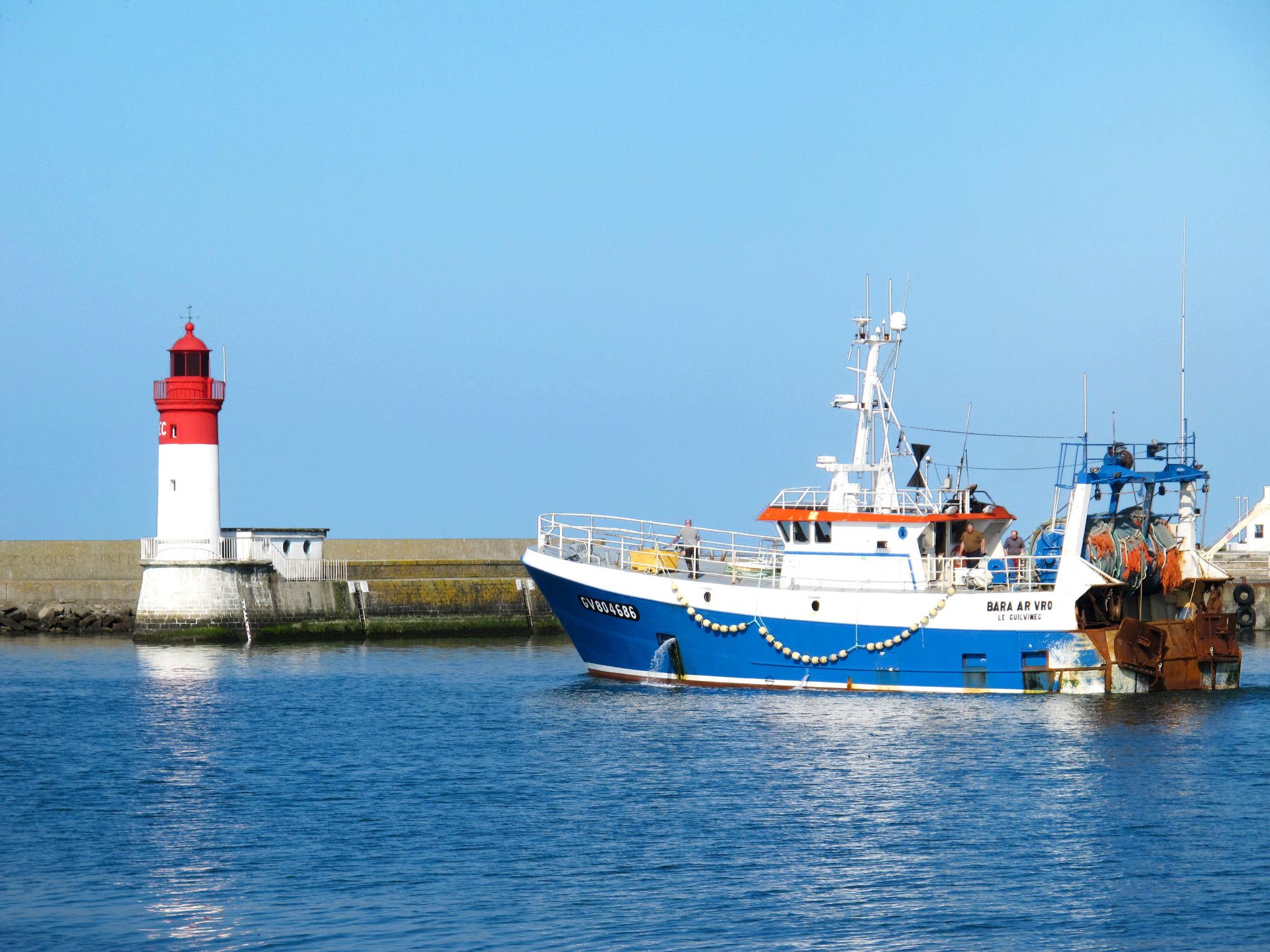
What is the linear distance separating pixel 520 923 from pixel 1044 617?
601 inches

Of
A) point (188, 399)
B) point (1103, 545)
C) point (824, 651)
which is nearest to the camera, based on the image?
point (1103, 545)

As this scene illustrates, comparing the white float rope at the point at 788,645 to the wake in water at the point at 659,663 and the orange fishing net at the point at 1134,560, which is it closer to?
the wake in water at the point at 659,663

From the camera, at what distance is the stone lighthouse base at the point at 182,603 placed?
40.1 meters

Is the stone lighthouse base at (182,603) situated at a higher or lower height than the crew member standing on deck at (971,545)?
lower

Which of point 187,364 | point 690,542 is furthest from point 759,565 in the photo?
point 187,364

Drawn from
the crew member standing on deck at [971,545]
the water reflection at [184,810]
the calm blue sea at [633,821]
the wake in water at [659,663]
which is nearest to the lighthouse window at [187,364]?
the water reflection at [184,810]

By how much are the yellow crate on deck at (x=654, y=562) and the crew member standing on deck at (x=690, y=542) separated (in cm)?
23

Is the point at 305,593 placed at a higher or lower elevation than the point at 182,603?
higher

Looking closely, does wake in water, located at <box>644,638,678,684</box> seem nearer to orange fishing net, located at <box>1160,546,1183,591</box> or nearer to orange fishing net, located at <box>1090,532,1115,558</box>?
orange fishing net, located at <box>1090,532,1115,558</box>

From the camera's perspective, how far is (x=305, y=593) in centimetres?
4325

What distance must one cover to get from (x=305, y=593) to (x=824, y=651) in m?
19.3

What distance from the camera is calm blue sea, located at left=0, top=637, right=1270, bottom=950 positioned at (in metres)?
14.9

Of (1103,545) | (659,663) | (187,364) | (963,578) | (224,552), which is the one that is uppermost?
(187,364)

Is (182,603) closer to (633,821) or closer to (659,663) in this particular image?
(659,663)
